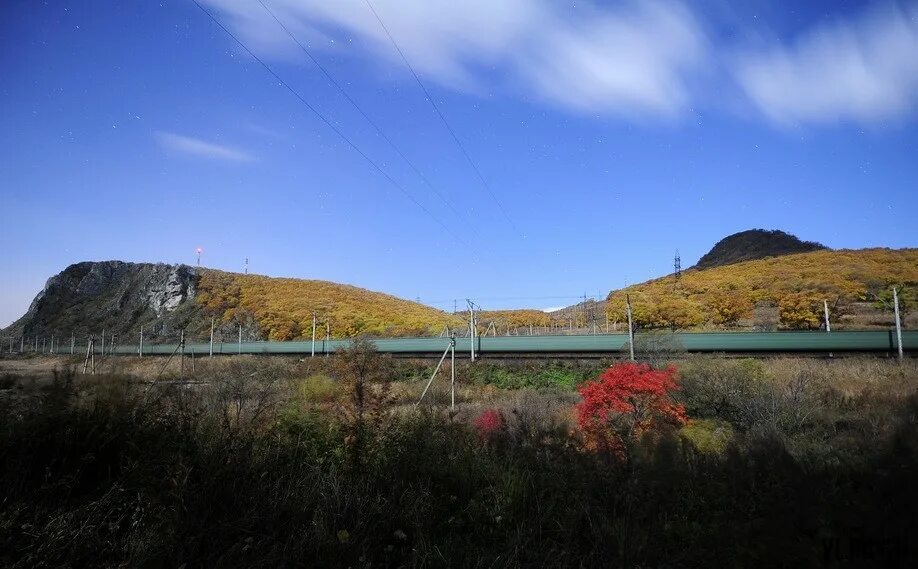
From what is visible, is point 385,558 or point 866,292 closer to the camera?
point 385,558

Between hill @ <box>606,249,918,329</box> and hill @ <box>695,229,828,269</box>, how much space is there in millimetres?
29256

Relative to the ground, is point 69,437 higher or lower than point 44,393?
lower

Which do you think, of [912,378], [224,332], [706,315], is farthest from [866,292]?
[224,332]

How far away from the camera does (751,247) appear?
352ft

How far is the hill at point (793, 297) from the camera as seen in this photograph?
4166 centimetres

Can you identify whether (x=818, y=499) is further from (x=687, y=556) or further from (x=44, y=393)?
(x=44, y=393)

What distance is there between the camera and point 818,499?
2.57 metres

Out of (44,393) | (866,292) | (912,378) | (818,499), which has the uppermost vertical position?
(866,292)

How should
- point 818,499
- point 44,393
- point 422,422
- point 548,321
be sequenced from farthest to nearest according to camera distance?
point 548,321 → point 422,422 → point 44,393 → point 818,499

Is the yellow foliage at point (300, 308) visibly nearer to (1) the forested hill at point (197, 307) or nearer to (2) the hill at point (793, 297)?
(1) the forested hill at point (197, 307)

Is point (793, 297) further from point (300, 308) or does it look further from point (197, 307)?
point (197, 307)

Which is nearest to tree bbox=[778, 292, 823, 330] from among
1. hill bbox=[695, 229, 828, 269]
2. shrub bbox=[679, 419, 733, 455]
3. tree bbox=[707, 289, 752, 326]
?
tree bbox=[707, 289, 752, 326]

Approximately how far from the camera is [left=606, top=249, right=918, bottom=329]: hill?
41.7 metres

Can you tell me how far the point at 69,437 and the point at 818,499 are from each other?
502cm
